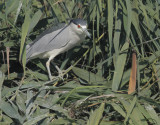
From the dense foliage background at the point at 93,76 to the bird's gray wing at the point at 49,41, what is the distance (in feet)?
0.29

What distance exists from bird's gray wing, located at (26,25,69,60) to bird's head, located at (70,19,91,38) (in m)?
0.09

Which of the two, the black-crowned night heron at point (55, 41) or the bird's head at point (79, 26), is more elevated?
the bird's head at point (79, 26)

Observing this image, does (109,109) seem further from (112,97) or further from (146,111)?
(146,111)

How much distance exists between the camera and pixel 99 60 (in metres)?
2.29

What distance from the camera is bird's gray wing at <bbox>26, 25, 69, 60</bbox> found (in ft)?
8.06

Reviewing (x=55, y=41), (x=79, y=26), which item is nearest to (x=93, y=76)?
(x=79, y=26)

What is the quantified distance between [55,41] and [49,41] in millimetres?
54

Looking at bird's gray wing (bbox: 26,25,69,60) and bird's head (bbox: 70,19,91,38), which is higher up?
bird's head (bbox: 70,19,91,38)

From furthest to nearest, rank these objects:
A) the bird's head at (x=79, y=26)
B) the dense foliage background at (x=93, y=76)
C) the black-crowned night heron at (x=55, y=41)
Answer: the black-crowned night heron at (x=55, y=41), the bird's head at (x=79, y=26), the dense foliage background at (x=93, y=76)

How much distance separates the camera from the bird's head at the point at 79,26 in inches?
87.7

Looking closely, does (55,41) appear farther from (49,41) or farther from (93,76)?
(93,76)

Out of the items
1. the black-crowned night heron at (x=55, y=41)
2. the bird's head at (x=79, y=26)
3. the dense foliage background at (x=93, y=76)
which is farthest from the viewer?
the black-crowned night heron at (x=55, y=41)

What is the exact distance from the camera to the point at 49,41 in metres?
2.49

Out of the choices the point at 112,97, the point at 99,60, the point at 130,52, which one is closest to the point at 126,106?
the point at 112,97
